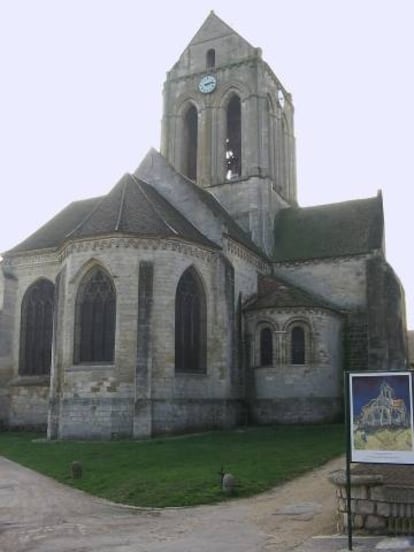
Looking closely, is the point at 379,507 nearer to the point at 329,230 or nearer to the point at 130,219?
the point at 130,219

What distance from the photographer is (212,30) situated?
41375mm

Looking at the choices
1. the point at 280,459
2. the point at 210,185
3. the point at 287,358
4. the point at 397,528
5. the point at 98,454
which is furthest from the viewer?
the point at 210,185

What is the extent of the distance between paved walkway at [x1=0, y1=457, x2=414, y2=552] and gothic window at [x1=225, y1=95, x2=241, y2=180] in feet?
89.8

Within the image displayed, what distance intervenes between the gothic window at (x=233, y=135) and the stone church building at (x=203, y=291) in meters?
0.09

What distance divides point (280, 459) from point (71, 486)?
595cm

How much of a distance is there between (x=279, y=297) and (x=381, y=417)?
20731mm

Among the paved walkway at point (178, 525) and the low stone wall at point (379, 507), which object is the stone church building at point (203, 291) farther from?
the low stone wall at point (379, 507)

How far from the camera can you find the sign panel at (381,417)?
1002 centimetres

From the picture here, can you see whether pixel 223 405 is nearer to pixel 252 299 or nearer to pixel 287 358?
pixel 287 358

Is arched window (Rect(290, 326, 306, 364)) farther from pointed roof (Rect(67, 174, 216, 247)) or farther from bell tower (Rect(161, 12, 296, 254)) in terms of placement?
bell tower (Rect(161, 12, 296, 254))

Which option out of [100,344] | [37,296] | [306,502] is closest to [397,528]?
[306,502]

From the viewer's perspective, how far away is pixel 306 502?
1308 cm

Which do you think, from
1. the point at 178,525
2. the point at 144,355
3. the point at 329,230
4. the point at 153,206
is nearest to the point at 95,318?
the point at 144,355

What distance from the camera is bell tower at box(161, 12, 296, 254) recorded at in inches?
1470
